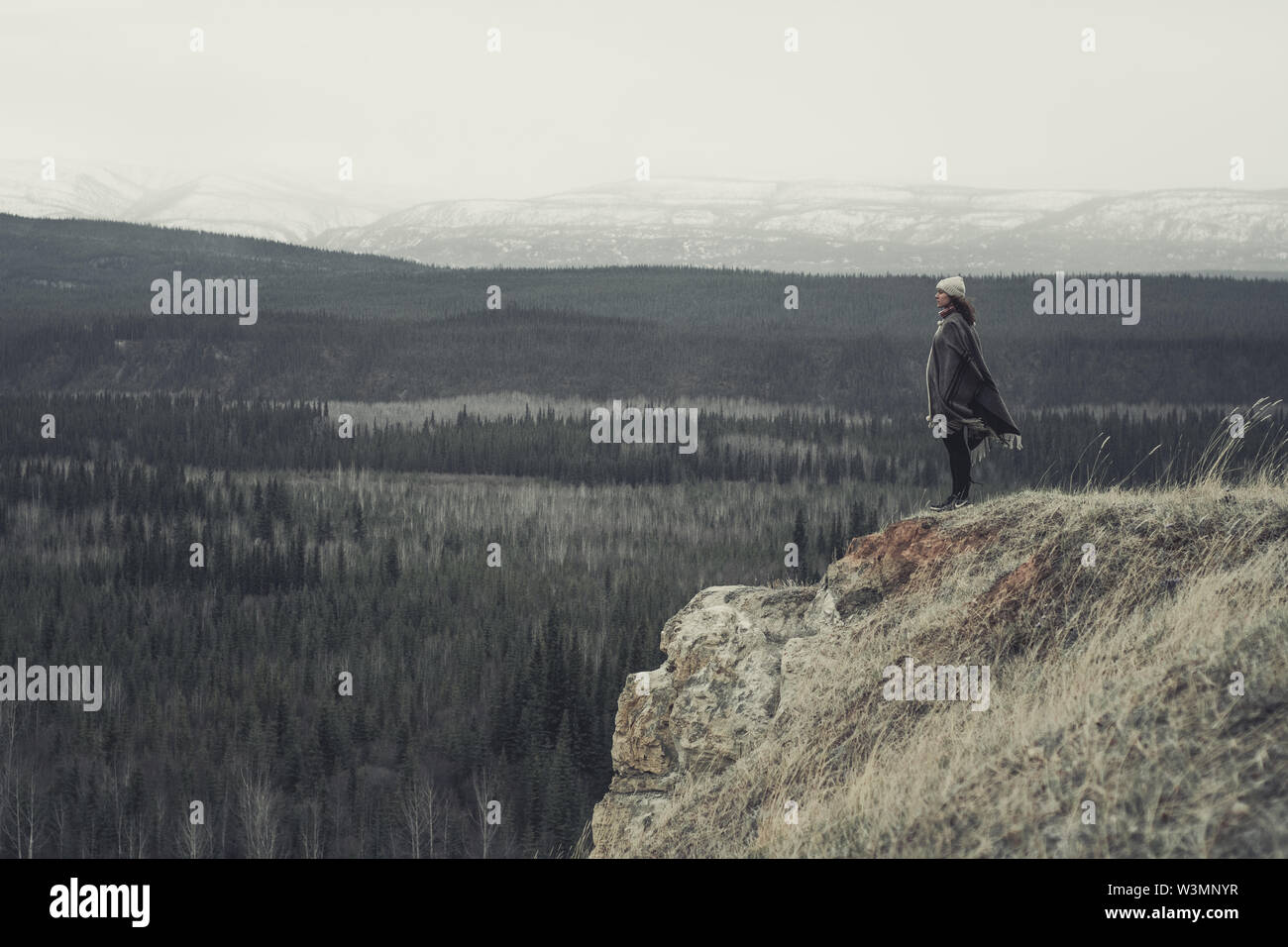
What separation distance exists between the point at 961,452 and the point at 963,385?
69cm

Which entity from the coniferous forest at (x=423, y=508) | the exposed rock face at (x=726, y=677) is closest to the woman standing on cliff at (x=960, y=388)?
the exposed rock face at (x=726, y=677)

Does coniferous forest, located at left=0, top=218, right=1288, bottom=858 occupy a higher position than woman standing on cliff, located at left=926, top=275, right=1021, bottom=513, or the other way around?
woman standing on cliff, located at left=926, top=275, right=1021, bottom=513

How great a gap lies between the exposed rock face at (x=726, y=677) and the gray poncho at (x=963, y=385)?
1170 millimetres

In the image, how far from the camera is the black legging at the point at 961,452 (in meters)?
14.5

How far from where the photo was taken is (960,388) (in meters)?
14.3

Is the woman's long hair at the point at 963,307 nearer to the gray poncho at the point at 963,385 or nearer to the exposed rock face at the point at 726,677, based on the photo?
the gray poncho at the point at 963,385

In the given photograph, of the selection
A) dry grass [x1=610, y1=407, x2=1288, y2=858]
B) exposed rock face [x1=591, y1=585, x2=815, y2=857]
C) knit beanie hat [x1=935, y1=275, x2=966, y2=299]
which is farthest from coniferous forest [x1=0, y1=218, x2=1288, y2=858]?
dry grass [x1=610, y1=407, x2=1288, y2=858]

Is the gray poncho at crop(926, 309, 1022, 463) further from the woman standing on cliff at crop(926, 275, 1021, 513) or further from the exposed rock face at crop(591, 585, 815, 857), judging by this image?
the exposed rock face at crop(591, 585, 815, 857)

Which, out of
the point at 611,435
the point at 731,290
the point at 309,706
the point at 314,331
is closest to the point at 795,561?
the point at 309,706

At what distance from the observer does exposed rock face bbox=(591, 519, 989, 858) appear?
46.2 ft

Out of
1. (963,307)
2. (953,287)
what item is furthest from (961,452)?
(953,287)

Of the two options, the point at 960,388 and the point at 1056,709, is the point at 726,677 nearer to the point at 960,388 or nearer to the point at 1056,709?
the point at 960,388

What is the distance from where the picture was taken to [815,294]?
110 m

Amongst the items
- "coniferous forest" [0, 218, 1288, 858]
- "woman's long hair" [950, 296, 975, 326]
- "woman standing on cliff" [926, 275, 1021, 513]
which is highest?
"woman's long hair" [950, 296, 975, 326]
